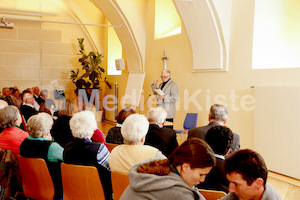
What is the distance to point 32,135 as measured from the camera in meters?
2.67

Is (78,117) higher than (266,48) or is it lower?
lower

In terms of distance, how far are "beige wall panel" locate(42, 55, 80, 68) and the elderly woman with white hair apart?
Result: 9.46 m

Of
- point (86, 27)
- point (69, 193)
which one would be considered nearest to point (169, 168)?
point (69, 193)

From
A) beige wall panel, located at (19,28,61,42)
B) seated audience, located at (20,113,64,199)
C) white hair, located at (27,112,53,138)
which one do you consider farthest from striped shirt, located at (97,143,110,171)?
beige wall panel, located at (19,28,61,42)

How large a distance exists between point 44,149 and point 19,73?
901 centimetres

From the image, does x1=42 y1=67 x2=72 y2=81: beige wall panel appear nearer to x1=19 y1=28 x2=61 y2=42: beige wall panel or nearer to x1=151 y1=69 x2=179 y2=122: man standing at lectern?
x1=19 y1=28 x2=61 y2=42: beige wall panel

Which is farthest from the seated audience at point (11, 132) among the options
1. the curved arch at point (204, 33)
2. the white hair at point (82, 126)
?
the curved arch at point (204, 33)

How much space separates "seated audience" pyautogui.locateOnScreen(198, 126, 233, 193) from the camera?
208 cm

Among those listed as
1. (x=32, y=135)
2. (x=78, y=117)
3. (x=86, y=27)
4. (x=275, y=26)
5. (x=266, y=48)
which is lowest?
(x=32, y=135)

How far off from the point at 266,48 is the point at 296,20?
0.75 meters

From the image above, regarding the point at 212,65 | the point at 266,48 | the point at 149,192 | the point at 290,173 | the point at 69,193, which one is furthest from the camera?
the point at 212,65

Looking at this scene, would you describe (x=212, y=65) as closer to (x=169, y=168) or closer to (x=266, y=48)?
(x=266, y=48)

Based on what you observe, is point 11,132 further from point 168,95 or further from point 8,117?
point 168,95

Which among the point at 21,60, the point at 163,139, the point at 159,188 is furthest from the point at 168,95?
the point at 21,60
